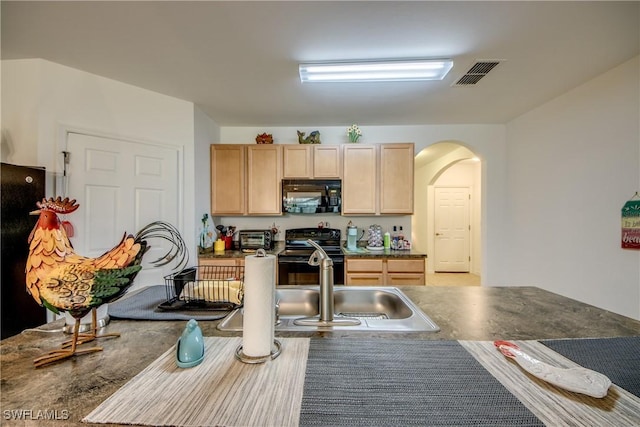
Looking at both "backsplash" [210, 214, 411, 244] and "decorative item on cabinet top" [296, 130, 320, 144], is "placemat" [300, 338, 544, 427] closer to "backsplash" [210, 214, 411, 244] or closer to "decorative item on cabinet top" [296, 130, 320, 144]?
"backsplash" [210, 214, 411, 244]

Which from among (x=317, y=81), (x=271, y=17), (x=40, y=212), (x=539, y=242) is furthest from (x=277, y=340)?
(x=539, y=242)

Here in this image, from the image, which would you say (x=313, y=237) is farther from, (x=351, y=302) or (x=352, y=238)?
(x=351, y=302)

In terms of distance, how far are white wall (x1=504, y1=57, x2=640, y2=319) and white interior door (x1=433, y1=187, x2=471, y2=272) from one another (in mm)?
2640

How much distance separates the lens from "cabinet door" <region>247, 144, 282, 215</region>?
10.6 feet

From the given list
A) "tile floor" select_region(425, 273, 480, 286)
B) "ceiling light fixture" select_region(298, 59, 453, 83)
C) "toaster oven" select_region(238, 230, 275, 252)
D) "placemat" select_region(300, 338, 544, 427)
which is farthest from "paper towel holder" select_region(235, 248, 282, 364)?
Result: "tile floor" select_region(425, 273, 480, 286)

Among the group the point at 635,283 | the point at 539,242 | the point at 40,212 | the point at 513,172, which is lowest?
the point at 635,283

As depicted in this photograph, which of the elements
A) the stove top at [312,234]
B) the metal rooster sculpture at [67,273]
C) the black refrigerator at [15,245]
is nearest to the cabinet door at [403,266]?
the stove top at [312,234]

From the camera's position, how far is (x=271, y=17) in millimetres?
1571

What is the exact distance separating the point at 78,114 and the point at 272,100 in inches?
66.7

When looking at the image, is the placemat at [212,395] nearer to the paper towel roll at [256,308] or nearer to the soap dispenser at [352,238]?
the paper towel roll at [256,308]

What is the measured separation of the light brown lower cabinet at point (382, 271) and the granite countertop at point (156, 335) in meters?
1.44

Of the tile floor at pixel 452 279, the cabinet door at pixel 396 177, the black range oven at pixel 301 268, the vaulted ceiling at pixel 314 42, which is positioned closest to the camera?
the vaulted ceiling at pixel 314 42

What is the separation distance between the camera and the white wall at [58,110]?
2.05m

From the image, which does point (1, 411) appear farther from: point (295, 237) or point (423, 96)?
point (423, 96)
